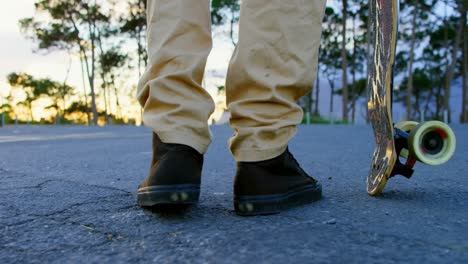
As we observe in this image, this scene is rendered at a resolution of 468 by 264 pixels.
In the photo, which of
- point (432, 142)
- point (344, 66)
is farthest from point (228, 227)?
point (344, 66)

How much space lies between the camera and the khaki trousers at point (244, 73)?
3.77 ft

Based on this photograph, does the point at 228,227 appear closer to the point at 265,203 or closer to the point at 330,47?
the point at 265,203

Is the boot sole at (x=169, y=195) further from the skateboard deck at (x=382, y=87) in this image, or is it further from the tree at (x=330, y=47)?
the tree at (x=330, y=47)

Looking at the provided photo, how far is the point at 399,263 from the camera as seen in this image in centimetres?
74

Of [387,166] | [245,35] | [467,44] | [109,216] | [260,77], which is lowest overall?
[109,216]

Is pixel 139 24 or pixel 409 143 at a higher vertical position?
pixel 139 24

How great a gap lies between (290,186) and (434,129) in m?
0.44

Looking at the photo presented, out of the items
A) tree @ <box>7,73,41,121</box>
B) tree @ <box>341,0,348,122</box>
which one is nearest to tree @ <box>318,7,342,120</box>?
tree @ <box>341,0,348,122</box>

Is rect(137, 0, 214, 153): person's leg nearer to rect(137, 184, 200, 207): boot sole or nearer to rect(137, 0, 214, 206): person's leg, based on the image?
rect(137, 0, 214, 206): person's leg

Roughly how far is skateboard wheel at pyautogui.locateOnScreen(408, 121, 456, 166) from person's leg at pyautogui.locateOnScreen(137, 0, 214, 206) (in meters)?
0.55

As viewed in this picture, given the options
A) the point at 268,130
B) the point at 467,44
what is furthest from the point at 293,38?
the point at 467,44

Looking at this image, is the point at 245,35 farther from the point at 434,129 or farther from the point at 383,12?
the point at 434,129

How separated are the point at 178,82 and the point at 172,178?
0.26 metres

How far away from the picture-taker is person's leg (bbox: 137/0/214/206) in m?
1.14
